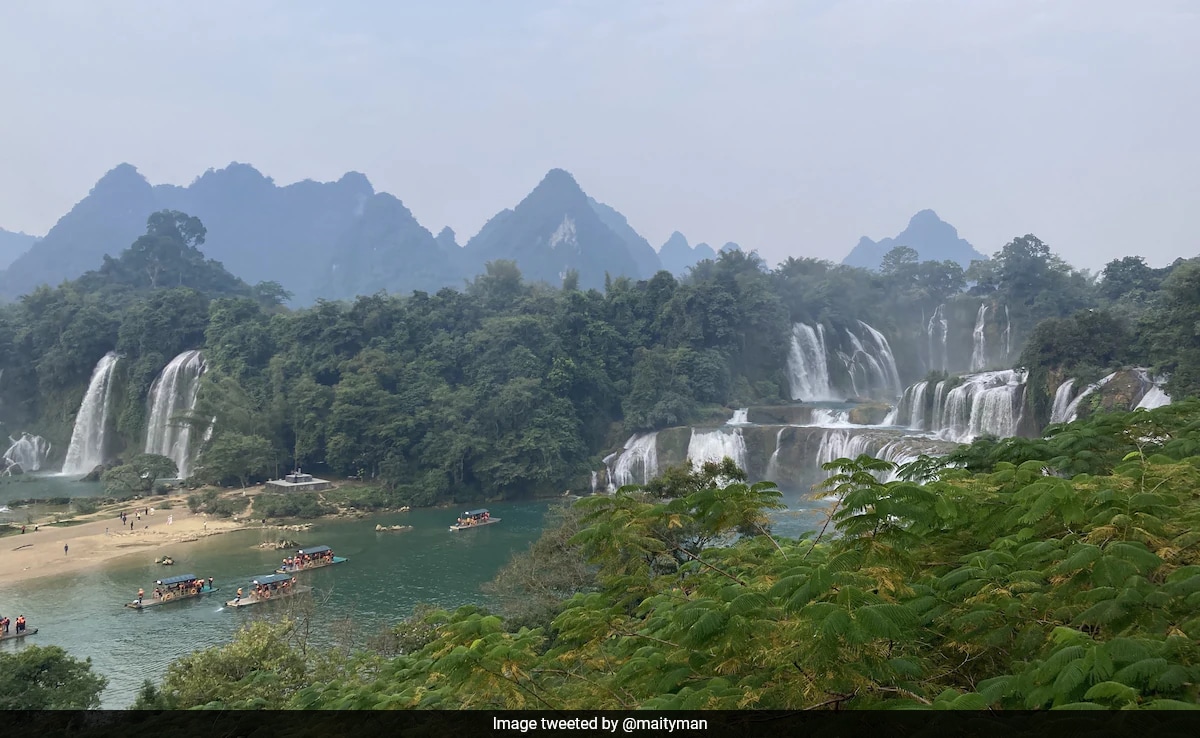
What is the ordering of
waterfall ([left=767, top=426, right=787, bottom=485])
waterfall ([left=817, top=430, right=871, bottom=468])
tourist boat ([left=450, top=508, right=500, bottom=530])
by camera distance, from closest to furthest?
tourist boat ([left=450, top=508, right=500, bottom=530]), waterfall ([left=817, top=430, right=871, bottom=468]), waterfall ([left=767, top=426, right=787, bottom=485])

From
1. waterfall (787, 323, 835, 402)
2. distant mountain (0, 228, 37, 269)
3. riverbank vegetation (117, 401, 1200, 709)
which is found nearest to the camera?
riverbank vegetation (117, 401, 1200, 709)

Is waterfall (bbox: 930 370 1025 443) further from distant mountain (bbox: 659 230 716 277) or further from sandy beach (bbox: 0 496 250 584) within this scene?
distant mountain (bbox: 659 230 716 277)

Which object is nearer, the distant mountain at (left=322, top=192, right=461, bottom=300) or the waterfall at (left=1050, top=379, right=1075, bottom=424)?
the waterfall at (left=1050, top=379, right=1075, bottom=424)

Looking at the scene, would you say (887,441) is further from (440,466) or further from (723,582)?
(723,582)

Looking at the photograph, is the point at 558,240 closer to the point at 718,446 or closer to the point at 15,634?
the point at 718,446

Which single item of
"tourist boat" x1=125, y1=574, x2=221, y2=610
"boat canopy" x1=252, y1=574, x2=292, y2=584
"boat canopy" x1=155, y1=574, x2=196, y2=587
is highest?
"boat canopy" x1=155, y1=574, x2=196, y2=587

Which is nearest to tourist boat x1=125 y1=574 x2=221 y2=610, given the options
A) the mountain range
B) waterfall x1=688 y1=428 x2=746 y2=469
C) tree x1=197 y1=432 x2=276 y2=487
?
tree x1=197 y1=432 x2=276 y2=487

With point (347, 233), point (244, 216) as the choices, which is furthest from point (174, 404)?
point (244, 216)
